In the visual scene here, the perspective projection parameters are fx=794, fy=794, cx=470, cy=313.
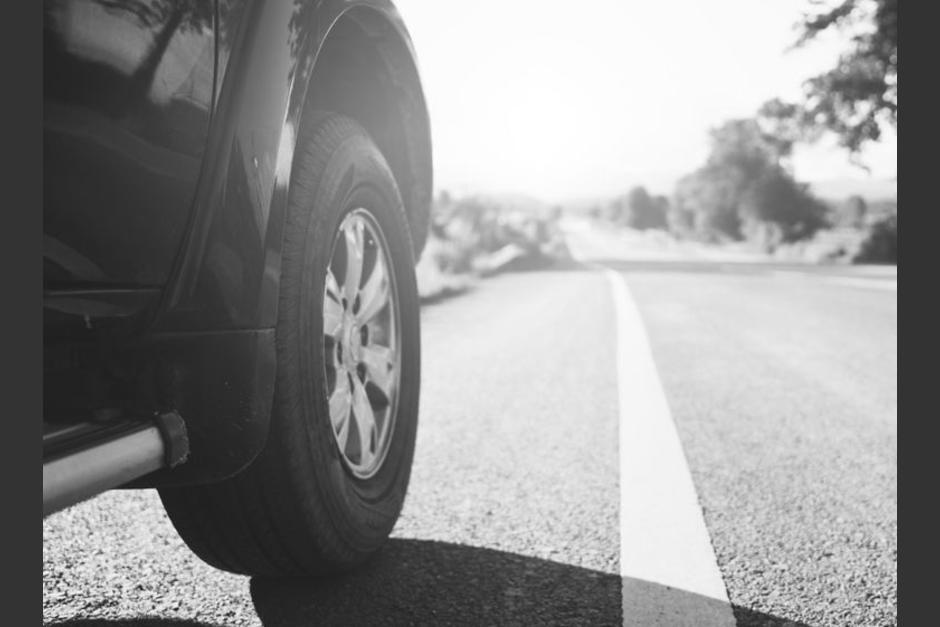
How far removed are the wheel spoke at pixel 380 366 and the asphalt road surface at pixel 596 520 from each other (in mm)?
378

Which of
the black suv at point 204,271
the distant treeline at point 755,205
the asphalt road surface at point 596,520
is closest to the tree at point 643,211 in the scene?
the distant treeline at point 755,205

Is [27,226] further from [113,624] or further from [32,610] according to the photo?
[113,624]

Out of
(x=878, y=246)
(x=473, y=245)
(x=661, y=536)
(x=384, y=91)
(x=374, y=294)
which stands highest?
(x=384, y=91)

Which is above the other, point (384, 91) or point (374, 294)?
point (384, 91)

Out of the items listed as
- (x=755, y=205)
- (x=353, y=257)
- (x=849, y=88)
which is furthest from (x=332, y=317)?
(x=755, y=205)

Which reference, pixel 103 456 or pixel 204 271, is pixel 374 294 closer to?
pixel 204 271

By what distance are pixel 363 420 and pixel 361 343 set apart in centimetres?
20

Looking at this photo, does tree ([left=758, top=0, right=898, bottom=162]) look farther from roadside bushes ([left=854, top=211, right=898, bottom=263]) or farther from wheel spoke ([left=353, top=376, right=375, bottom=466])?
wheel spoke ([left=353, top=376, right=375, bottom=466])

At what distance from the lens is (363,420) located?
1916 millimetres

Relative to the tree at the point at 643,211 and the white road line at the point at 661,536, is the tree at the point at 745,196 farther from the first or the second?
the white road line at the point at 661,536

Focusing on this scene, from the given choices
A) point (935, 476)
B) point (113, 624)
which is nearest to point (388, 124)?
point (113, 624)

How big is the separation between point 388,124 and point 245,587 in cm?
127

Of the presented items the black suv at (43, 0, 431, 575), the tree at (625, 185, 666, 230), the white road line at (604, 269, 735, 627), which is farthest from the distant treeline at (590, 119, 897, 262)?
the tree at (625, 185, 666, 230)

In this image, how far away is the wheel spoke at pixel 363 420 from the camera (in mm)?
1891
